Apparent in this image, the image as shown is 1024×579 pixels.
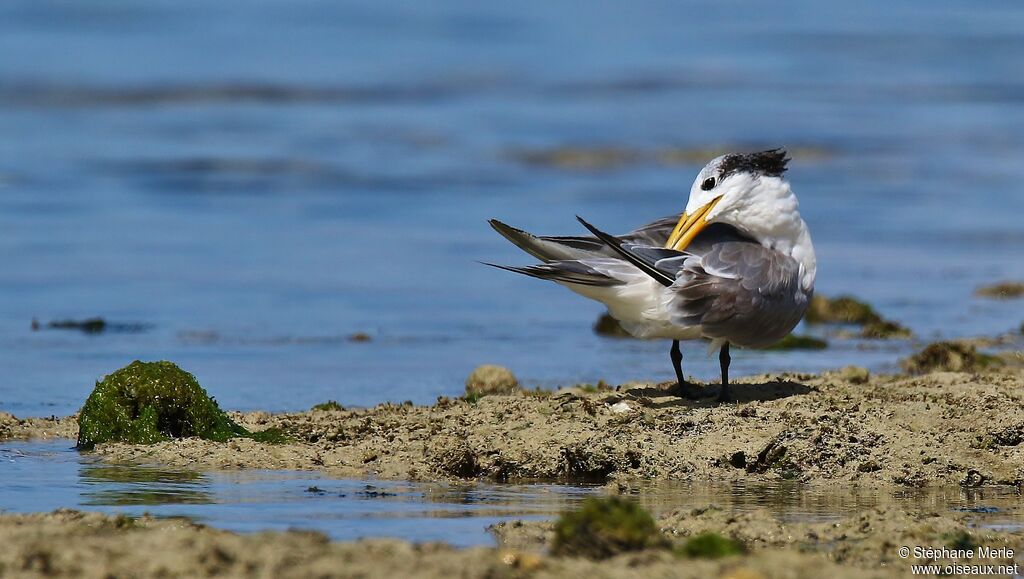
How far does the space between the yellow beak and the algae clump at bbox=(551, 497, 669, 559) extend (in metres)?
2.66

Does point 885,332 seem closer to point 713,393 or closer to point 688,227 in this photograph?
point 713,393

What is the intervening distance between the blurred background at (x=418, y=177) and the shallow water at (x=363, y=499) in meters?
1.72

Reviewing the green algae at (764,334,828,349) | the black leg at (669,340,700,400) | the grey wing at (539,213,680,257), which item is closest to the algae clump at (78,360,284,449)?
the grey wing at (539,213,680,257)

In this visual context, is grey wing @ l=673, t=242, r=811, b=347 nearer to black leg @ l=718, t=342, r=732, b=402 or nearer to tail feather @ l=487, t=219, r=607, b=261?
black leg @ l=718, t=342, r=732, b=402

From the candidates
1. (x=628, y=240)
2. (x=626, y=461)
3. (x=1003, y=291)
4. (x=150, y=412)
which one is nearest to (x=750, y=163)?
(x=628, y=240)

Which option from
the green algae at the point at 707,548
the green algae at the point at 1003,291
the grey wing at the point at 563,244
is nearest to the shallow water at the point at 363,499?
the green algae at the point at 707,548

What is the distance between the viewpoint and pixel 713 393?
23.0 feet

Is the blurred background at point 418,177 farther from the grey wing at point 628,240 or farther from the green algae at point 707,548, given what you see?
the green algae at point 707,548

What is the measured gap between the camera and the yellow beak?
22.8ft

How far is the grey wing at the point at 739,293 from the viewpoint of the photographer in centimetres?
677

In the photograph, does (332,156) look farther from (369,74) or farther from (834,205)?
(369,74)

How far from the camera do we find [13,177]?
16094mm

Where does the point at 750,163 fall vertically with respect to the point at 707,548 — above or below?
above

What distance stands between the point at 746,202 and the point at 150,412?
268 cm
